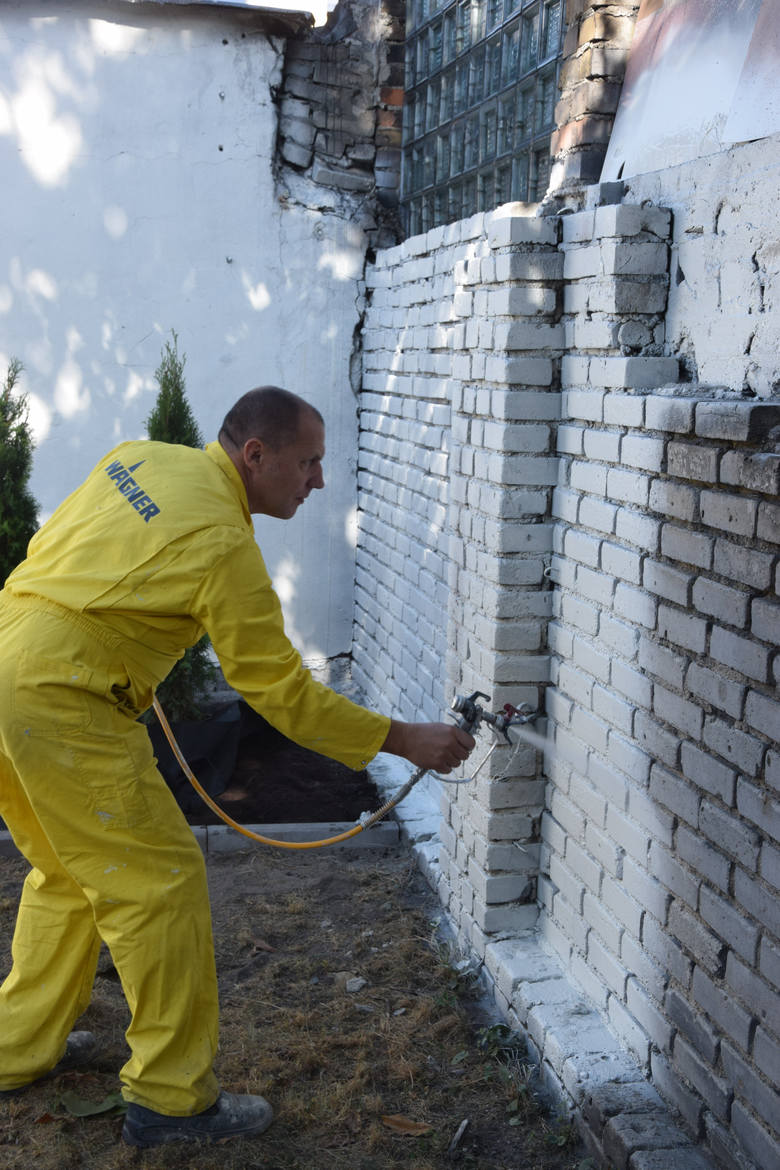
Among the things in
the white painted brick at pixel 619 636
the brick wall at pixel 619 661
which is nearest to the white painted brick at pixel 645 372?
the brick wall at pixel 619 661

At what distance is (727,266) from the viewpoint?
2.80 meters

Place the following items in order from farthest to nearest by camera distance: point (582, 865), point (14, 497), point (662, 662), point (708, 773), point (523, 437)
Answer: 1. point (14, 497)
2. point (523, 437)
3. point (582, 865)
4. point (662, 662)
5. point (708, 773)

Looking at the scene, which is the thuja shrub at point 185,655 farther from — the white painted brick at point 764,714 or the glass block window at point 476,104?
the white painted brick at point 764,714

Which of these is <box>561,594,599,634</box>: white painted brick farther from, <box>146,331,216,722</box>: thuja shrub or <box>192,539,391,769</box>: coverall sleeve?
<box>146,331,216,722</box>: thuja shrub

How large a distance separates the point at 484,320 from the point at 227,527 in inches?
52.1

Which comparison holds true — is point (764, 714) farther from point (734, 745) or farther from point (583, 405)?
point (583, 405)

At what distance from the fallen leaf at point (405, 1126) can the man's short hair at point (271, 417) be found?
1.95 m

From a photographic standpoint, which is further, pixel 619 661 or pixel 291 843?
pixel 291 843

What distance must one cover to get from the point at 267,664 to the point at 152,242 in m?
4.87

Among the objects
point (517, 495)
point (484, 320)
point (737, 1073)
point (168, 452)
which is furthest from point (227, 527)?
point (737, 1073)

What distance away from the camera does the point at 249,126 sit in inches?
276

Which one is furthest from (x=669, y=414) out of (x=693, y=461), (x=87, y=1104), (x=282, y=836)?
(x=282, y=836)

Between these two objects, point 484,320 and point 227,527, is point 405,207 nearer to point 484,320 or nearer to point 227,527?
point 484,320

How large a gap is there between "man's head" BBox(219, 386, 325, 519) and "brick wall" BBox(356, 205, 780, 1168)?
0.69 meters
